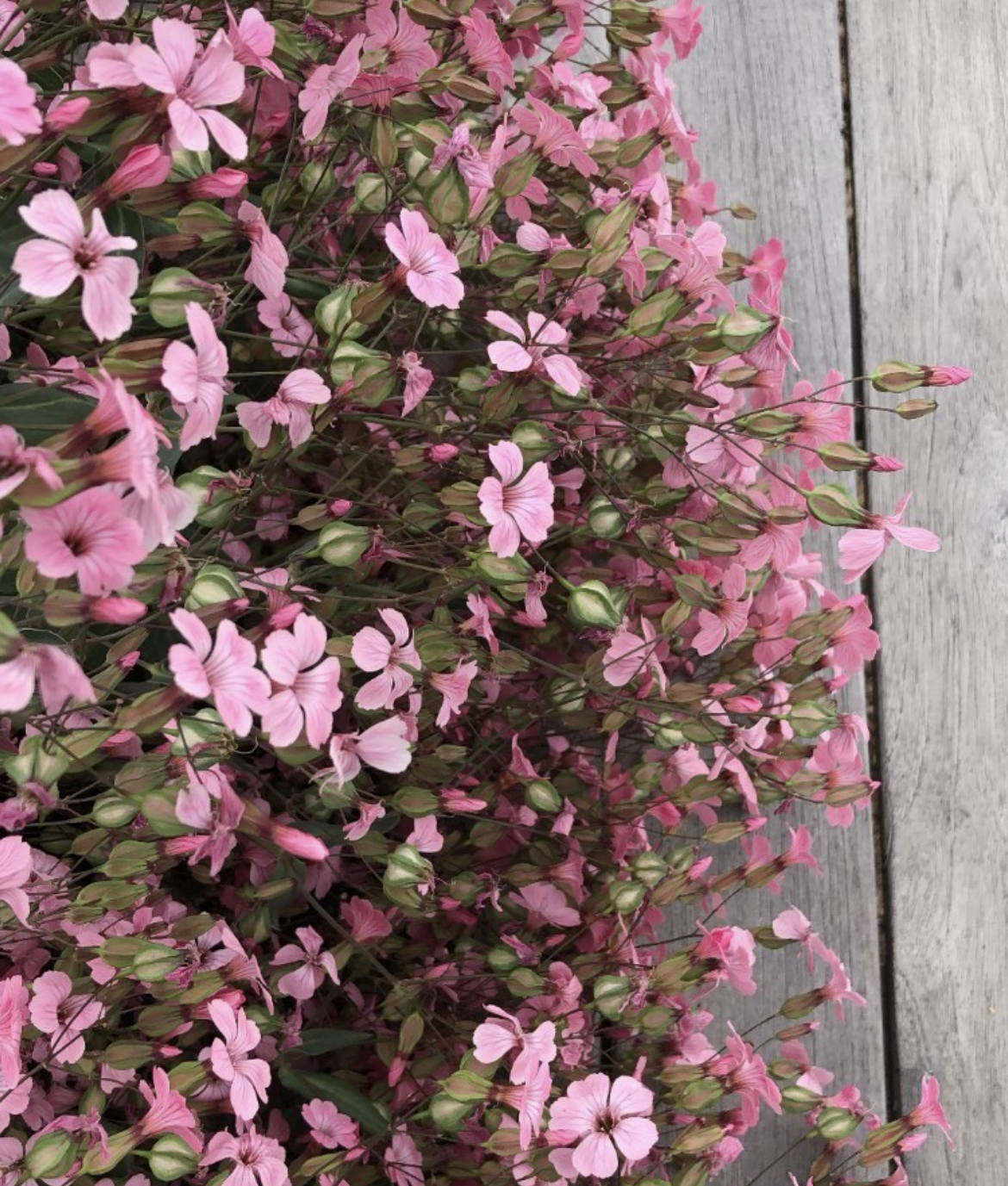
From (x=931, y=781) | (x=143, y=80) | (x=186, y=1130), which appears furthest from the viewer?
(x=931, y=781)

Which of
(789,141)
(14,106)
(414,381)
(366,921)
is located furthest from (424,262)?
(789,141)

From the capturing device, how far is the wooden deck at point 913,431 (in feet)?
2.43

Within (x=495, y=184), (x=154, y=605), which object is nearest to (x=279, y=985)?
(x=154, y=605)

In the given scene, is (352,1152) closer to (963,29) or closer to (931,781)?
(931,781)

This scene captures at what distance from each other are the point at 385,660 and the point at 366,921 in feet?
0.57

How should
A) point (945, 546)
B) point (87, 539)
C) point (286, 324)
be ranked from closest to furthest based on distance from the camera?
point (87, 539)
point (286, 324)
point (945, 546)

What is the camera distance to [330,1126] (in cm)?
54

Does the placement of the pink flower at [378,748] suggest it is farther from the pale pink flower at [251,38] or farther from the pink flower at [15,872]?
the pale pink flower at [251,38]

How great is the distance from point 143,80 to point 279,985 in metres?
0.38

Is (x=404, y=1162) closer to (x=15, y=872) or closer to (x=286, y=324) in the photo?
(x=15, y=872)

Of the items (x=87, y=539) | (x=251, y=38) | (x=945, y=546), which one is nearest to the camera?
(x=87, y=539)

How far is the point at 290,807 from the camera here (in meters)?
0.52

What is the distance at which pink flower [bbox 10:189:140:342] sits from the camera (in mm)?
297

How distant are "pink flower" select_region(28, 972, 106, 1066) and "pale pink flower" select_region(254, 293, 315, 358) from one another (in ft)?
0.87
